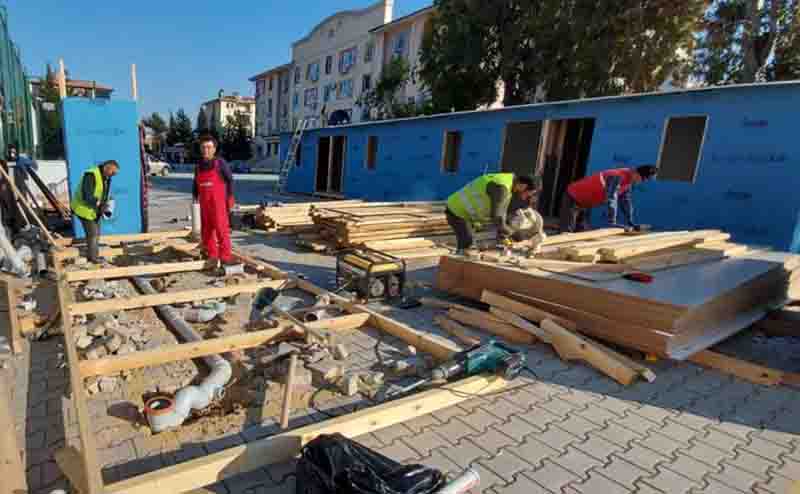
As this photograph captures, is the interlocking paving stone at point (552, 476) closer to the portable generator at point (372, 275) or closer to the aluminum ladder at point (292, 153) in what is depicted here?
the portable generator at point (372, 275)

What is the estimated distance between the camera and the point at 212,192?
18.2 feet

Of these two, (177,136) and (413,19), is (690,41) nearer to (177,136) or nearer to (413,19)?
(413,19)

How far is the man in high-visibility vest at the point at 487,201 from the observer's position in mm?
5027

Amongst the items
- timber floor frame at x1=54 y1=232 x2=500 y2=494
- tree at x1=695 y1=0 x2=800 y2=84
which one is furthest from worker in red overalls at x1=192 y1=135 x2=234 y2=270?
tree at x1=695 y1=0 x2=800 y2=84

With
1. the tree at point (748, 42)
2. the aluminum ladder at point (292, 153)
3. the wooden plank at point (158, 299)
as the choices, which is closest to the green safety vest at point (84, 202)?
the wooden plank at point (158, 299)

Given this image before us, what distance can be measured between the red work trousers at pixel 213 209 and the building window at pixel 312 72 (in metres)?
36.8

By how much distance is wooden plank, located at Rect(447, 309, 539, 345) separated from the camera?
13.4 feet

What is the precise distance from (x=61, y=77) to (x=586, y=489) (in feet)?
30.2

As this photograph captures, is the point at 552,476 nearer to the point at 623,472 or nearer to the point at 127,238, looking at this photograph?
the point at 623,472

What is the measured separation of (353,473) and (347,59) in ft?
122

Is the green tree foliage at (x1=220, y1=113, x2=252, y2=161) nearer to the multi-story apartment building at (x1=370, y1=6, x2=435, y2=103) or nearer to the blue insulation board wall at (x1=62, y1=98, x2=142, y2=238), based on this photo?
the multi-story apartment building at (x1=370, y1=6, x2=435, y2=103)

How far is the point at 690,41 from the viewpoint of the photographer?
16109 mm

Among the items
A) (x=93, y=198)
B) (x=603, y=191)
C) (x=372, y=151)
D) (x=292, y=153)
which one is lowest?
(x=93, y=198)

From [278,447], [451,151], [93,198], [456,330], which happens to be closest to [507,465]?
[278,447]
